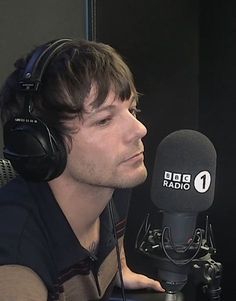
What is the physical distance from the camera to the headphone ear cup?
803 millimetres

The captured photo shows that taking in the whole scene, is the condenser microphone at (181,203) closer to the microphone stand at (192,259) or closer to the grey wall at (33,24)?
the microphone stand at (192,259)

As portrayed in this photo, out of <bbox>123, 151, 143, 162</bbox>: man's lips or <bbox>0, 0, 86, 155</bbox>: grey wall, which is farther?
<bbox>0, 0, 86, 155</bbox>: grey wall

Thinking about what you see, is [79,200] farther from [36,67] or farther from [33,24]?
[33,24]

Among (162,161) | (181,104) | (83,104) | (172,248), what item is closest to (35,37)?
(181,104)

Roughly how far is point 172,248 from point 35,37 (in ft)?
2.82

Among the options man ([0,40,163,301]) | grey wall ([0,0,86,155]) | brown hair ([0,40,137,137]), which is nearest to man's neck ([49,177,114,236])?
man ([0,40,163,301])

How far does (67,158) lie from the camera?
883mm

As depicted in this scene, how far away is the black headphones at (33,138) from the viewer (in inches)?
31.5

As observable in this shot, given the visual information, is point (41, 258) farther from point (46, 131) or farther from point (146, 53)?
point (146, 53)

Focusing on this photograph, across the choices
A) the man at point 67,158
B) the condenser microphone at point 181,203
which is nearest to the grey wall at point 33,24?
the man at point 67,158

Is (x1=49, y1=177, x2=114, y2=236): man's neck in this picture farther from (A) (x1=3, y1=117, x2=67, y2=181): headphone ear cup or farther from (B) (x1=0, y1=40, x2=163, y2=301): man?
(A) (x1=3, y1=117, x2=67, y2=181): headphone ear cup

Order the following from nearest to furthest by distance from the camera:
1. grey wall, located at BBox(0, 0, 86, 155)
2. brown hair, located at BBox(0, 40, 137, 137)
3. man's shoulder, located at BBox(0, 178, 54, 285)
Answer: man's shoulder, located at BBox(0, 178, 54, 285) → brown hair, located at BBox(0, 40, 137, 137) → grey wall, located at BBox(0, 0, 86, 155)

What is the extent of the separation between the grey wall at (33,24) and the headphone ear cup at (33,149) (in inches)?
25.6

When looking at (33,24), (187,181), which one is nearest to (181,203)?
(187,181)
